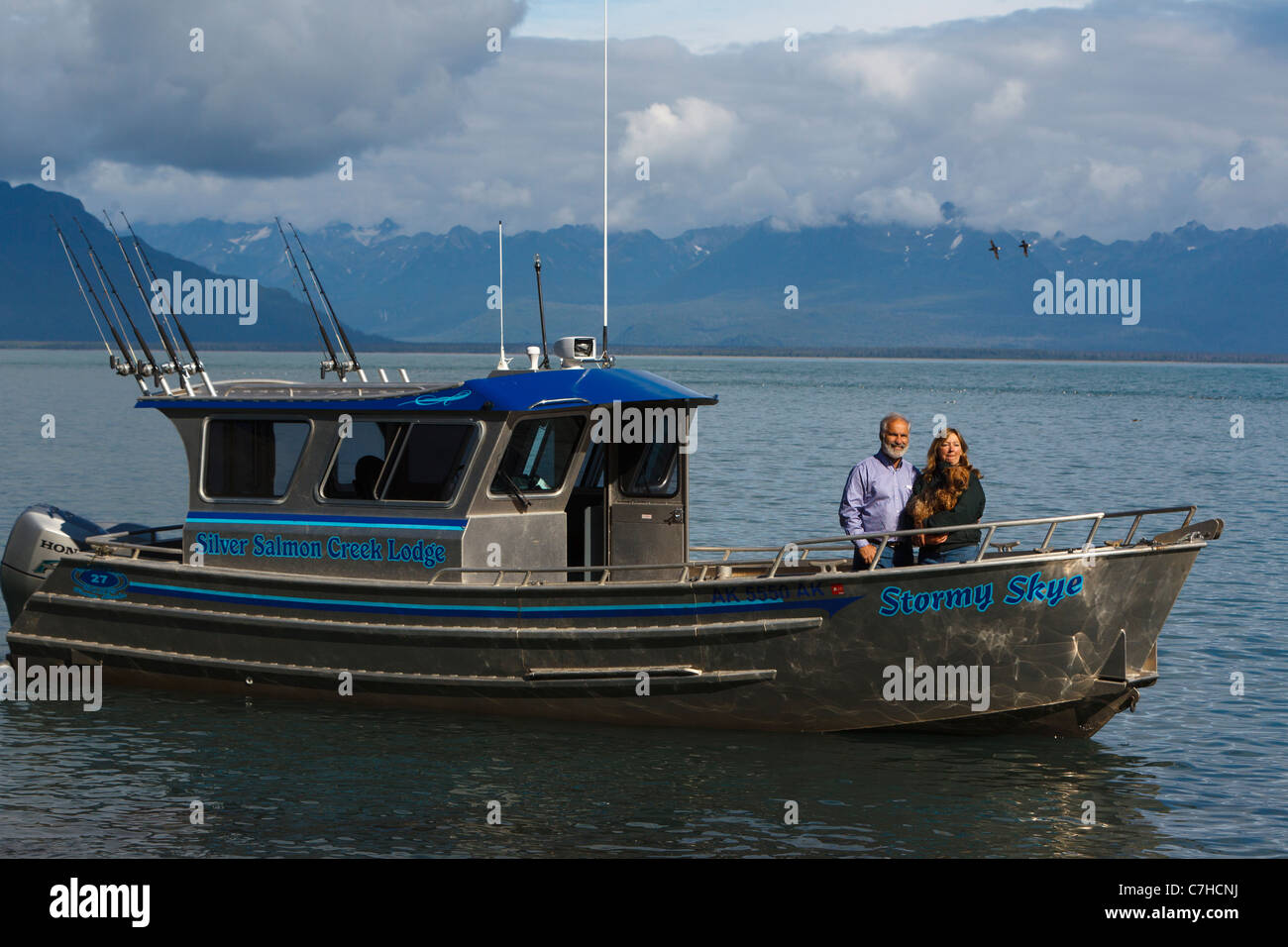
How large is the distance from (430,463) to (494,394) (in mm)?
854

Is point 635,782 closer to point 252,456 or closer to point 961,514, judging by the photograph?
point 961,514

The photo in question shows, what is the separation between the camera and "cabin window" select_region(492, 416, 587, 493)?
1317 centimetres

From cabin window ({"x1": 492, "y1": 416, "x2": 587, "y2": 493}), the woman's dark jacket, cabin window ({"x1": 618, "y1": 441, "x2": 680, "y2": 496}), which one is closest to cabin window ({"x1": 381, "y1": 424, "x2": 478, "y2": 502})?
cabin window ({"x1": 492, "y1": 416, "x2": 587, "y2": 493})

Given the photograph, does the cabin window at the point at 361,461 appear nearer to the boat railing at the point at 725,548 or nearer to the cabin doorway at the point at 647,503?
the boat railing at the point at 725,548

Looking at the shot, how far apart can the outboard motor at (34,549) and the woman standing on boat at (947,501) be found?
8.25 metres

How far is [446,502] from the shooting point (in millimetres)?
13023

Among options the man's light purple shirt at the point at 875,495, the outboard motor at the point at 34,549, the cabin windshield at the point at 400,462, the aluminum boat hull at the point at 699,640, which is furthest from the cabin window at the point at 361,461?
the man's light purple shirt at the point at 875,495

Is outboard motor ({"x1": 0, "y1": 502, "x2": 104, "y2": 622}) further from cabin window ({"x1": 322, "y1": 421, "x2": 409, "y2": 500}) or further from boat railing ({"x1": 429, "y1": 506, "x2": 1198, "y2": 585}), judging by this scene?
boat railing ({"x1": 429, "y1": 506, "x2": 1198, "y2": 585})

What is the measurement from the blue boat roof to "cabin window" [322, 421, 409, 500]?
0.67ft

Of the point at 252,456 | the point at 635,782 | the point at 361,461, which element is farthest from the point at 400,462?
the point at 635,782

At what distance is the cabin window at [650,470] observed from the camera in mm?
13633
